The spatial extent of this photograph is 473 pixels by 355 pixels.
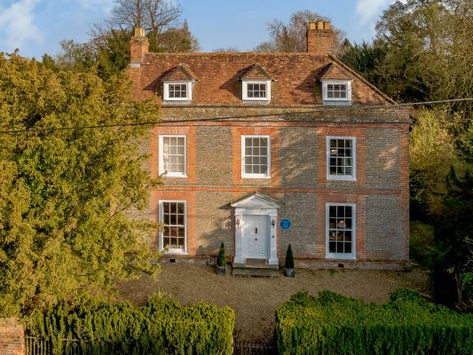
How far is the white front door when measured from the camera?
20922mm

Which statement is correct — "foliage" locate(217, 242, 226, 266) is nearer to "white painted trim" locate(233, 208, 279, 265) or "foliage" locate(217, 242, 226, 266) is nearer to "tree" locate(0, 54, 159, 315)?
"white painted trim" locate(233, 208, 279, 265)

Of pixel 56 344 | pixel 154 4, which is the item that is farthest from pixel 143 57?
pixel 154 4

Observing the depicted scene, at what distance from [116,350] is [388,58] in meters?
30.1

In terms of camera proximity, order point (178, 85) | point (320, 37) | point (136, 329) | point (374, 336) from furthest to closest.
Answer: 1. point (320, 37)
2. point (178, 85)
3. point (136, 329)
4. point (374, 336)

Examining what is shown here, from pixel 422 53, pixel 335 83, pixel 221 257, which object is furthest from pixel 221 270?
pixel 422 53

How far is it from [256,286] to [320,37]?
13.3 metres

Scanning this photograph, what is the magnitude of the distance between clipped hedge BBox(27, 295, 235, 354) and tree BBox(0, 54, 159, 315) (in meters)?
0.67

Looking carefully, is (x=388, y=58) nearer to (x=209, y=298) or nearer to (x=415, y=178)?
(x=415, y=178)

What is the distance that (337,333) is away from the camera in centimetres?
1120

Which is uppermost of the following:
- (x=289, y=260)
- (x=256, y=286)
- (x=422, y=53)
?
(x=422, y=53)

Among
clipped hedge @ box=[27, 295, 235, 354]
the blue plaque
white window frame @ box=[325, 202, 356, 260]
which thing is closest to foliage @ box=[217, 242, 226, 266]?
the blue plaque

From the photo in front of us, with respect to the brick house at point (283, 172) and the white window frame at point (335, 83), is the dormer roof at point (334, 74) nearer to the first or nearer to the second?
the brick house at point (283, 172)

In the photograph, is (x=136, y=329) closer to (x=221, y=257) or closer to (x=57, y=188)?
(x=57, y=188)

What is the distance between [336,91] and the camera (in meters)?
20.8
